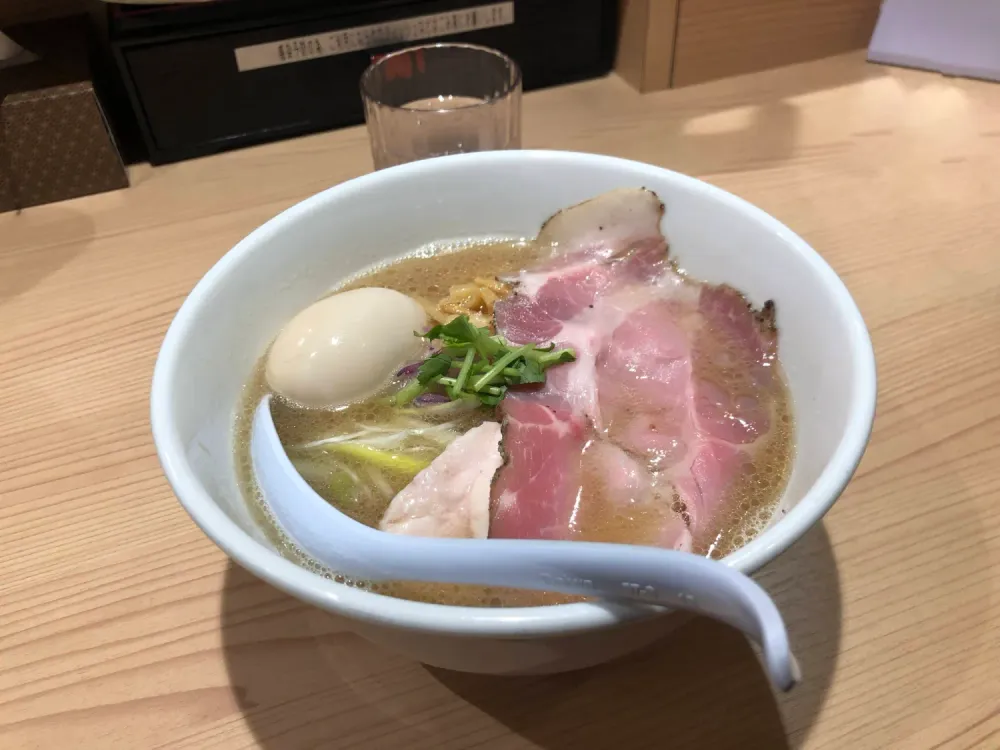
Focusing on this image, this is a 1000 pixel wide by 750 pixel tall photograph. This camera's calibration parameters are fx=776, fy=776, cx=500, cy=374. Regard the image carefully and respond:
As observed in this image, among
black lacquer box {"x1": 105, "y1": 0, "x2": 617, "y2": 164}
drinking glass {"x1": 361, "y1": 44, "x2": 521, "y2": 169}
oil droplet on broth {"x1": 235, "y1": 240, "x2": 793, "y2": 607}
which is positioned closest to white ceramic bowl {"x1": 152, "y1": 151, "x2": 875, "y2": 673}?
oil droplet on broth {"x1": 235, "y1": 240, "x2": 793, "y2": 607}

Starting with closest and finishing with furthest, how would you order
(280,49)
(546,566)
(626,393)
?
(546,566) < (626,393) < (280,49)

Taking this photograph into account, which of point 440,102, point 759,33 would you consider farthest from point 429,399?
point 759,33

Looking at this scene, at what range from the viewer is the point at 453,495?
0.61m

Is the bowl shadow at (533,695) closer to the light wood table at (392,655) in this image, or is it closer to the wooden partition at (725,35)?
the light wood table at (392,655)

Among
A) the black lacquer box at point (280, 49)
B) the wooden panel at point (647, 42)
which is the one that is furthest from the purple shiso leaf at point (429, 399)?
the wooden panel at point (647, 42)

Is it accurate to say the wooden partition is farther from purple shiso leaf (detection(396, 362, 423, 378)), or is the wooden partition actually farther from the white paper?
purple shiso leaf (detection(396, 362, 423, 378))

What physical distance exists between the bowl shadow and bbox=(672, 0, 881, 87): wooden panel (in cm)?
100

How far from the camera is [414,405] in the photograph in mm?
722

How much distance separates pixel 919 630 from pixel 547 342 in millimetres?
393

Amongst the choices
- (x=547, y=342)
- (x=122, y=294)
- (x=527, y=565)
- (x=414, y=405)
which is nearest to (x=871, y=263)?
(x=547, y=342)

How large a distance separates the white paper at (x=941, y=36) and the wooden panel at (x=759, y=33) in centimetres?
6

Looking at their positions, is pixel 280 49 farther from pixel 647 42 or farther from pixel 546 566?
pixel 546 566

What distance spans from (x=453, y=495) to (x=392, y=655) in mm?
140

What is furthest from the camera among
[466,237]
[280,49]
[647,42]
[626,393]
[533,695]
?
[647,42]
